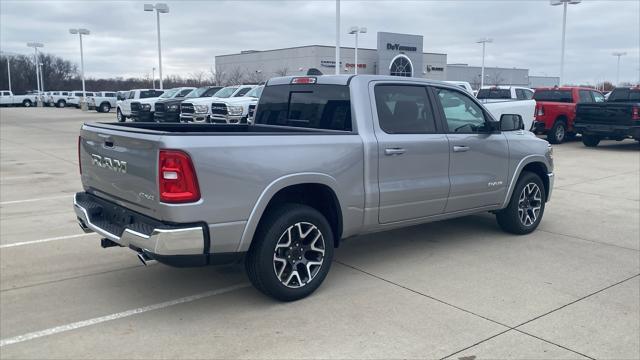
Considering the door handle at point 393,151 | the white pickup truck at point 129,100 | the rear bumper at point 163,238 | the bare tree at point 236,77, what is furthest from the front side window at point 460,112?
the bare tree at point 236,77

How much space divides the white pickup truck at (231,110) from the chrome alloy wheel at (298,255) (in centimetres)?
1678

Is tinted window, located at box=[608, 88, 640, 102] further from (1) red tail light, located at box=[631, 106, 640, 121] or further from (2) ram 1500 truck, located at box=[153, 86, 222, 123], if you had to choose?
(2) ram 1500 truck, located at box=[153, 86, 222, 123]

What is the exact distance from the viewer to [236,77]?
71.8 metres

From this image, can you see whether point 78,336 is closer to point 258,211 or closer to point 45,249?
point 258,211

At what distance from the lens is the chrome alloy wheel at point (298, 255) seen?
4.64 m

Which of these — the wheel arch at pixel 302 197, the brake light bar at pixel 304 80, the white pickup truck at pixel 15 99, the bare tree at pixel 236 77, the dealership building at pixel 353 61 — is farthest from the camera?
the bare tree at pixel 236 77

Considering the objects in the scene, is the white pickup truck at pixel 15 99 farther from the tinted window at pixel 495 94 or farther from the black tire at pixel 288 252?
the black tire at pixel 288 252

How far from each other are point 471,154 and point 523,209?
4.44 ft

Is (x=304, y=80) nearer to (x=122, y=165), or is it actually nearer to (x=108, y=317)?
(x=122, y=165)

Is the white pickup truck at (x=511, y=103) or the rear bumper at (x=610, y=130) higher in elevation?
the white pickup truck at (x=511, y=103)

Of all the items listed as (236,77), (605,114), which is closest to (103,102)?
(236,77)

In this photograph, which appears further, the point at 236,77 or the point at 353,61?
the point at 236,77

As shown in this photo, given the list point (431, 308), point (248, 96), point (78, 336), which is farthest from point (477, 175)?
point (248, 96)

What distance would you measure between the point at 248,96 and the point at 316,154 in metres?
18.7
